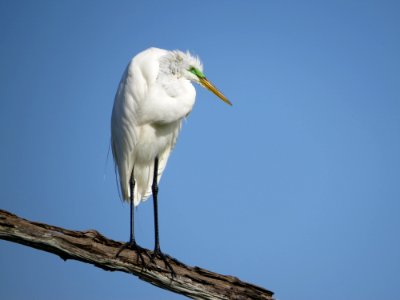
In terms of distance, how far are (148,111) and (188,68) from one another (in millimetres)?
872

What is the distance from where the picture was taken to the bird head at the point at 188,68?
681cm

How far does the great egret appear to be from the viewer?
258 inches

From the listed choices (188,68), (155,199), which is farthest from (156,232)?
(188,68)

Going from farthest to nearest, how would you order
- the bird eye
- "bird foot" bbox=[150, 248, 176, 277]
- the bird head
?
1. the bird eye
2. the bird head
3. "bird foot" bbox=[150, 248, 176, 277]

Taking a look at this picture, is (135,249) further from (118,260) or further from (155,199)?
(155,199)

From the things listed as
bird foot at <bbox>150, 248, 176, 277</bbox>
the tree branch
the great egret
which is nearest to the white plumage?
the great egret

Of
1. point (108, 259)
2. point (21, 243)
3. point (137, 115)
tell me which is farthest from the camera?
point (137, 115)

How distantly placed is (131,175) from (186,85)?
4.37 feet

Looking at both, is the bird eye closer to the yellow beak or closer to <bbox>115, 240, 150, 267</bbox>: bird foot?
the yellow beak

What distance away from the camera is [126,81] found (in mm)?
6684

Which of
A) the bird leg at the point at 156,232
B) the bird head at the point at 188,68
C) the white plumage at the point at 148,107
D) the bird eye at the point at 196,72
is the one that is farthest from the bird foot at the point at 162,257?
the bird eye at the point at 196,72

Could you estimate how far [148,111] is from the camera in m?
6.54

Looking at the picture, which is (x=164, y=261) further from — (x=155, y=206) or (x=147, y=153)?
(x=147, y=153)

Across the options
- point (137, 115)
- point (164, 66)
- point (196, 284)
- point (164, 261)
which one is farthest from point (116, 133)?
point (196, 284)
